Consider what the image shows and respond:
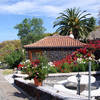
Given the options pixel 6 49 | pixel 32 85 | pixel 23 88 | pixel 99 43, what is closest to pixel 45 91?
pixel 32 85

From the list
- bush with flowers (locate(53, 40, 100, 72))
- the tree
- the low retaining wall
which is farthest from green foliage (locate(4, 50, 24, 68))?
the tree

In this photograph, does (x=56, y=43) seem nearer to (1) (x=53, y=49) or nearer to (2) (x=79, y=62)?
(1) (x=53, y=49)

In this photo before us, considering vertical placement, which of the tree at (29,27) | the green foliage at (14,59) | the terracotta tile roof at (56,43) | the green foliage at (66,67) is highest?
the tree at (29,27)

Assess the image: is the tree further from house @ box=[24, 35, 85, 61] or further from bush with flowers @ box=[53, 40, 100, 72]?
bush with flowers @ box=[53, 40, 100, 72]

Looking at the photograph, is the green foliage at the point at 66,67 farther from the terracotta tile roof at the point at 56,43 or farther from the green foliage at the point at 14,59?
the green foliage at the point at 14,59

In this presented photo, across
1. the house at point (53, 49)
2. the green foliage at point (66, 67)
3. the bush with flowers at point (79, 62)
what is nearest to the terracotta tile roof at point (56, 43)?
the house at point (53, 49)

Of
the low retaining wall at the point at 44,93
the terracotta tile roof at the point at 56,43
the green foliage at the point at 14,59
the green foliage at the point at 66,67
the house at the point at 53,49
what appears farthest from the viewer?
the terracotta tile roof at the point at 56,43

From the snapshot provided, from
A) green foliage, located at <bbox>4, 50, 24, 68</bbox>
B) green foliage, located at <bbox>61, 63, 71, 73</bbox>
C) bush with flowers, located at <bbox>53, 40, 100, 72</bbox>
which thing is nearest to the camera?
green foliage, located at <bbox>61, 63, 71, 73</bbox>

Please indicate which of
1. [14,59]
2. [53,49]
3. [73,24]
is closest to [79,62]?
[53,49]

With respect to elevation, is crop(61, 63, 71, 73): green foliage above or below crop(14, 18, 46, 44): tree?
below

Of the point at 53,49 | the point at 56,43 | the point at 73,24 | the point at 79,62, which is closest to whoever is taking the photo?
the point at 79,62

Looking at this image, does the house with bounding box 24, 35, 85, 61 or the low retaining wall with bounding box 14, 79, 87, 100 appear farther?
the house with bounding box 24, 35, 85, 61

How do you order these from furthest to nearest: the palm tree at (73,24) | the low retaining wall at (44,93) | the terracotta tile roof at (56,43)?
the palm tree at (73,24)
the terracotta tile roof at (56,43)
the low retaining wall at (44,93)

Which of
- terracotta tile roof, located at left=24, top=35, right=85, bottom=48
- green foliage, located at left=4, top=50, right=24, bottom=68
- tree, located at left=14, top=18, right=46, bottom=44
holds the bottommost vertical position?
green foliage, located at left=4, top=50, right=24, bottom=68
